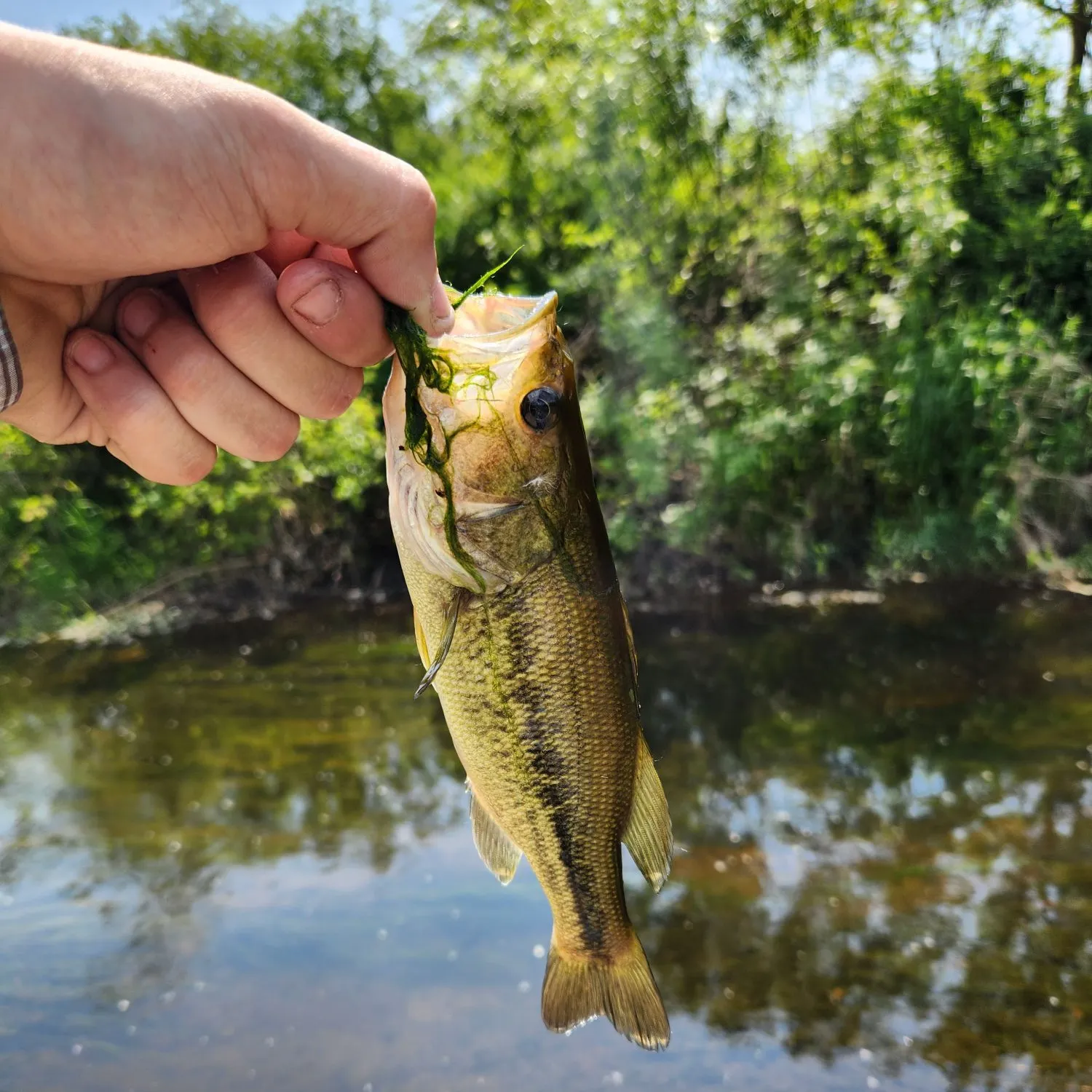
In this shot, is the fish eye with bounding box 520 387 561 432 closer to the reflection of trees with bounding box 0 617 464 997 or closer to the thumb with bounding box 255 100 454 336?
the thumb with bounding box 255 100 454 336

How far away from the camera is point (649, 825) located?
2.14 m

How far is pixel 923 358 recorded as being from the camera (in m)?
9.91

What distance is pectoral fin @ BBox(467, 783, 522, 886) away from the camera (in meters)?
2.23

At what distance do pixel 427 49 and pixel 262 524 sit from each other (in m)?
9.77

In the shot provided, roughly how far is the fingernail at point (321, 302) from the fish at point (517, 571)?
0.57ft

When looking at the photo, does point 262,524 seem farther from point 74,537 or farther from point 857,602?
point 857,602

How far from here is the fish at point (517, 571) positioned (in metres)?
1.90

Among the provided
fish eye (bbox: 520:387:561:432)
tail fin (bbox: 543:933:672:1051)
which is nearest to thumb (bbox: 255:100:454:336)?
fish eye (bbox: 520:387:561:432)

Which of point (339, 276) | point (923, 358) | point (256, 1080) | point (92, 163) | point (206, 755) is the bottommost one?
→ point (206, 755)

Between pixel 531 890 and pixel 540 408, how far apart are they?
470 centimetres

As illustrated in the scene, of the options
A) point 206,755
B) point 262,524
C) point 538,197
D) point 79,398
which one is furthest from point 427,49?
point 79,398

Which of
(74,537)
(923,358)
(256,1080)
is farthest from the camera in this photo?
(74,537)

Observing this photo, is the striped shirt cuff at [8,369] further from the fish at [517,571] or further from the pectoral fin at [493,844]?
the pectoral fin at [493,844]

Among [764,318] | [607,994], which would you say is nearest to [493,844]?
[607,994]
